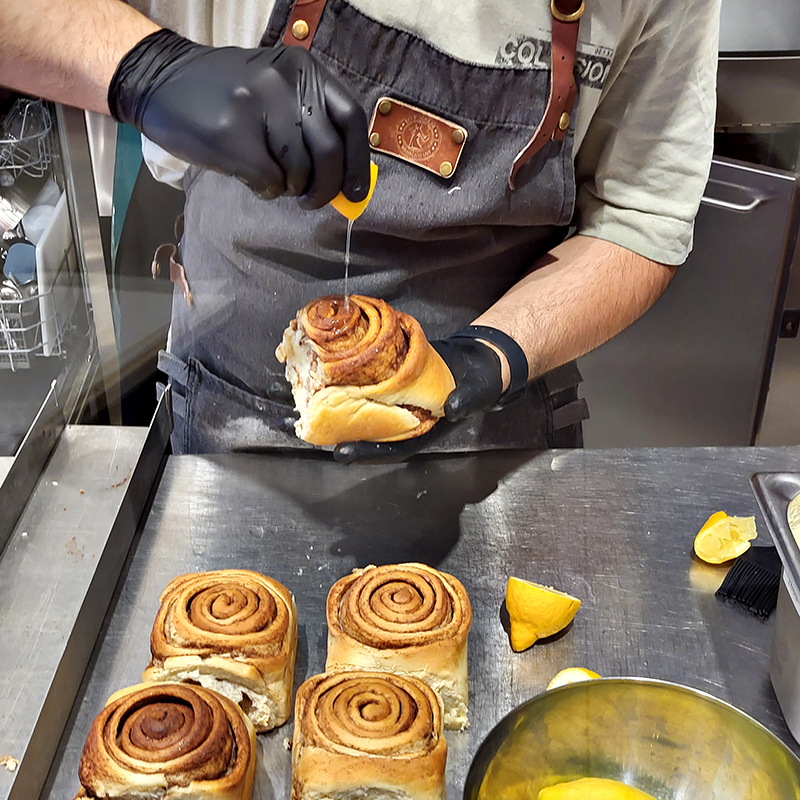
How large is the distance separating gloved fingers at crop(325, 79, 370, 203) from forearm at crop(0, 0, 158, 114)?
0.35m

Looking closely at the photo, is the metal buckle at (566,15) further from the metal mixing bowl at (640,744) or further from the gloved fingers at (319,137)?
the metal mixing bowl at (640,744)

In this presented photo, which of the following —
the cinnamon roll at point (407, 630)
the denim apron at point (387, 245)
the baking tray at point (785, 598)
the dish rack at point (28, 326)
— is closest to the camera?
the baking tray at point (785, 598)

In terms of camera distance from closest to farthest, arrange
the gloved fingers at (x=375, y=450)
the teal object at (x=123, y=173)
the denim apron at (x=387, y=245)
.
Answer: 1. the gloved fingers at (x=375, y=450)
2. the denim apron at (x=387, y=245)
3. the teal object at (x=123, y=173)

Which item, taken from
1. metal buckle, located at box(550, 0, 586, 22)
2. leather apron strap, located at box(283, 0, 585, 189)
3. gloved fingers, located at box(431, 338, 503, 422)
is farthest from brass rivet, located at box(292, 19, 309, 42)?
gloved fingers, located at box(431, 338, 503, 422)

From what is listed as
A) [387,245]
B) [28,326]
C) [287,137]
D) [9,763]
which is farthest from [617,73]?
[9,763]

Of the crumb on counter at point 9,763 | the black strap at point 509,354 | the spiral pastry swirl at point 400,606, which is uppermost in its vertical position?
the black strap at point 509,354

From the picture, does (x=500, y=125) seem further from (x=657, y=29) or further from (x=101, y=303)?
(x=101, y=303)

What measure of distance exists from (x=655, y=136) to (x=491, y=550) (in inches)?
34.0

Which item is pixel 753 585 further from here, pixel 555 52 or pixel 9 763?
pixel 9 763

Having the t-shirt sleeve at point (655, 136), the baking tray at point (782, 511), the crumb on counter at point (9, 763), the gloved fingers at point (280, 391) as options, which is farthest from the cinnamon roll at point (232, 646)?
the t-shirt sleeve at point (655, 136)

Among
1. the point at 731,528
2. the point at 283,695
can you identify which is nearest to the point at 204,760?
the point at 283,695

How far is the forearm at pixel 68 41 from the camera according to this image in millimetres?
1260

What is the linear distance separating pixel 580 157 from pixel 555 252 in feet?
0.68

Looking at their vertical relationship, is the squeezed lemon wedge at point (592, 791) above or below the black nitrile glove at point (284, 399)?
above
